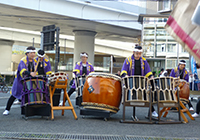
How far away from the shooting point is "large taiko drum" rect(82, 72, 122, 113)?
688 centimetres

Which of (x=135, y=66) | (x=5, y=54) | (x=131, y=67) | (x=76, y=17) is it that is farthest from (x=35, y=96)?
(x=5, y=54)

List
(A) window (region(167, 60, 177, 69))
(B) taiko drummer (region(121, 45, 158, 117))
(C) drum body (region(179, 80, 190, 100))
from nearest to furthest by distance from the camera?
1. (B) taiko drummer (region(121, 45, 158, 117))
2. (C) drum body (region(179, 80, 190, 100))
3. (A) window (region(167, 60, 177, 69))

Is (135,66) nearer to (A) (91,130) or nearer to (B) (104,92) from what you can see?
(B) (104,92)

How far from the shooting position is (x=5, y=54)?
37.7 meters

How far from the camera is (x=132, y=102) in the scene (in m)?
6.50

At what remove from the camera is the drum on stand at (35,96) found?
21.7ft

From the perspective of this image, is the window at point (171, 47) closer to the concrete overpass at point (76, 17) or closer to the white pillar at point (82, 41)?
the concrete overpass at point (76, 17)

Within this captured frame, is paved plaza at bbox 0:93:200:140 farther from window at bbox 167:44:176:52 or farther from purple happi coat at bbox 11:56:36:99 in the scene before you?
window at bbox 167:44:176:52

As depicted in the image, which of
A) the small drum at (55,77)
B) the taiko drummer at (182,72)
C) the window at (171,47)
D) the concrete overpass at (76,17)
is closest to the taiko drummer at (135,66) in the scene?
the small drum at (55,77)

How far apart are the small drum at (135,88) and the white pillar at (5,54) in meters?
33.1

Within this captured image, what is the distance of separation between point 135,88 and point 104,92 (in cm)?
75

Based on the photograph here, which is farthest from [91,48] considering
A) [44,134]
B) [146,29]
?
[44,134]

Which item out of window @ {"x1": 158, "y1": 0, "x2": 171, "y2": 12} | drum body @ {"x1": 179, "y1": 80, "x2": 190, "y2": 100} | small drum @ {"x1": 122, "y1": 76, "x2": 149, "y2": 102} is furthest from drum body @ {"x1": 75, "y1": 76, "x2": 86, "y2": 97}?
window @ {"x1": 158, "y1": 0, "x2": 171, "y2": 12}

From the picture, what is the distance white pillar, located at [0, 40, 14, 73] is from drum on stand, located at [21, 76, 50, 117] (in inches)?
1269
